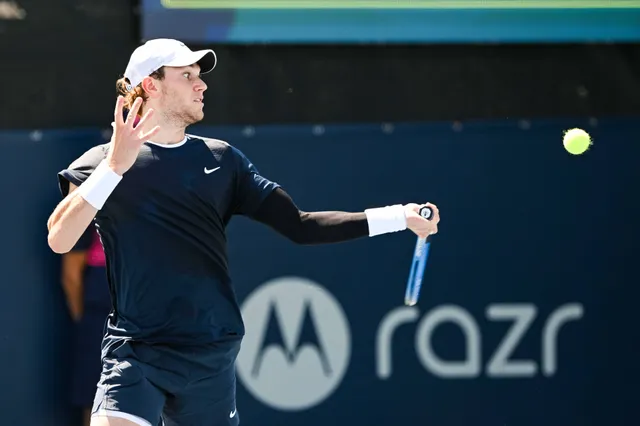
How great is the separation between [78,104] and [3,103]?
12.9 inches

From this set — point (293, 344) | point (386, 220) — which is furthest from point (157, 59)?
point (293, 344)

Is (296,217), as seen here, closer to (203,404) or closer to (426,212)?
(426,212)

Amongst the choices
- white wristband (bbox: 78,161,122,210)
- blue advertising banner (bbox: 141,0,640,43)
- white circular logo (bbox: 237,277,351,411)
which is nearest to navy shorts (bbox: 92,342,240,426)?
white wristband (bbox: 78,161,122,210)

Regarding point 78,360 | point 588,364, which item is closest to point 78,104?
point 78,360

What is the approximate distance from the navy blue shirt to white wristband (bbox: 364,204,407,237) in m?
0.46

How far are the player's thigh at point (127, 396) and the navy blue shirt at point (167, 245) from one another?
3.9 inches

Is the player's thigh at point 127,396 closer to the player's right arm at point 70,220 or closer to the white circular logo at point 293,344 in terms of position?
the player's right arm at point 70,220

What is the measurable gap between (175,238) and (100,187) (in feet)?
1.12

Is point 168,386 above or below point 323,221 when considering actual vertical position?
below

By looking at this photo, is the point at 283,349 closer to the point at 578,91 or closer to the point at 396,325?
the point at 396,325

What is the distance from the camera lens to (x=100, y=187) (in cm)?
363

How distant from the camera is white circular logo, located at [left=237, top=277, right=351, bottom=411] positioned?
19.1ft

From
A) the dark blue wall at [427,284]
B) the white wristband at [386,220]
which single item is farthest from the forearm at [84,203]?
the dark blue wall at [427,284]

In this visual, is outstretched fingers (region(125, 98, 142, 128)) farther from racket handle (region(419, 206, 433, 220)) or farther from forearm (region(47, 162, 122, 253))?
racket handle (region(419, 206, 433, 220))
